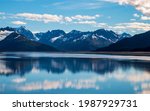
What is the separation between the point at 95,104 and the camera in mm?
15930

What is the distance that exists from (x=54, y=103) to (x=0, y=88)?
31.6ft

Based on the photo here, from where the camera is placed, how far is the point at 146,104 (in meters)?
16.6

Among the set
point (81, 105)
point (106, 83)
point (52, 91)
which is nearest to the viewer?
point (81, 105)

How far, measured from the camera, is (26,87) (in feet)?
83.0

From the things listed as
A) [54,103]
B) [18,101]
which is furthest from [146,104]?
[18,101]

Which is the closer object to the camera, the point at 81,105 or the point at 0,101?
the point at 81,105

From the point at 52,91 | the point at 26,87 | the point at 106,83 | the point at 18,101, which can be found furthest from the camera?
the point at 106,83

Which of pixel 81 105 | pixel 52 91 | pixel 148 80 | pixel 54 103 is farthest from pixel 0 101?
pixel 148 80

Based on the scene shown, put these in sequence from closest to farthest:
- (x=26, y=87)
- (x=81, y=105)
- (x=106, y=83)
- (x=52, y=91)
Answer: (x=81, y=105) → (x=52, y=91) → (x=26, y=87) → (x=106, y=83)

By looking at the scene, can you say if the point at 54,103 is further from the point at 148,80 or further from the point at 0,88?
the point at 148,80

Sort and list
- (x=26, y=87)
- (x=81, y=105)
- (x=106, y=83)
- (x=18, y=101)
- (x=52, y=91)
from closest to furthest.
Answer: (x=81, y=105) < (x=18, y=101) < (x=52, y=91) < (x=26, y=87) < (x=106, y=83)

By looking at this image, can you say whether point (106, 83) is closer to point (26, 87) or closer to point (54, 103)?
point (26, 87)

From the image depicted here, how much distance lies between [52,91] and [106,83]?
563 centimetres

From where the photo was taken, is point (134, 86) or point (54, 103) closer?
point (54, 103)
